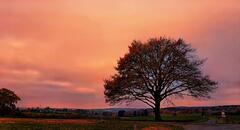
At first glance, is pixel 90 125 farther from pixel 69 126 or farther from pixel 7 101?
pixel 7 101

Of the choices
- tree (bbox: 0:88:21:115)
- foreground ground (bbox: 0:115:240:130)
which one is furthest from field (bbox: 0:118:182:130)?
tree (bbox: 0:88:21:115)

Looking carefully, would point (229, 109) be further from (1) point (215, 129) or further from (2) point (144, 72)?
(1) point (215, 129)

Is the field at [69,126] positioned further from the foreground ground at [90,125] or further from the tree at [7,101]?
the tree at [7,101]

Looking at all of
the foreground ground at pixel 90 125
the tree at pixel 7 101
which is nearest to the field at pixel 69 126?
the foreground ground at pixel 90 125

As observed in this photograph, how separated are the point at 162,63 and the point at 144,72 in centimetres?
309

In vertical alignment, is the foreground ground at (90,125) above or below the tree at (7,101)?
below

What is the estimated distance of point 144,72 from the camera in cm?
7588

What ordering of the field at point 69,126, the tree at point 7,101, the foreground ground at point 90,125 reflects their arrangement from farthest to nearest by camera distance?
the tree at point 7,101 < the foreground ground at point 90,125 < the field at point 69,126

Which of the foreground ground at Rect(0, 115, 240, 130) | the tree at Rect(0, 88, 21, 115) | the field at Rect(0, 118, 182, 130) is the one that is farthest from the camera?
the tree at Rect(0, 88, 21, 115)

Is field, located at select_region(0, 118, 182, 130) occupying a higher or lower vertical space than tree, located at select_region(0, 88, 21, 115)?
lower

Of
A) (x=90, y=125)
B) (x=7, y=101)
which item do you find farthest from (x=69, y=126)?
(x=7, y=101)

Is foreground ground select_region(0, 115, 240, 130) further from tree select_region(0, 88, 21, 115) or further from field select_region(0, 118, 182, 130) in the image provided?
tree select_region(0, 88, 21, 115)

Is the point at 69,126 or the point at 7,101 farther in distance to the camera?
the point at 7,101

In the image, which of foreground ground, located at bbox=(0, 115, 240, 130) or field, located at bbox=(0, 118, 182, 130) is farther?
foreground ground, located at bbox=(0, 115, 240, 130)
